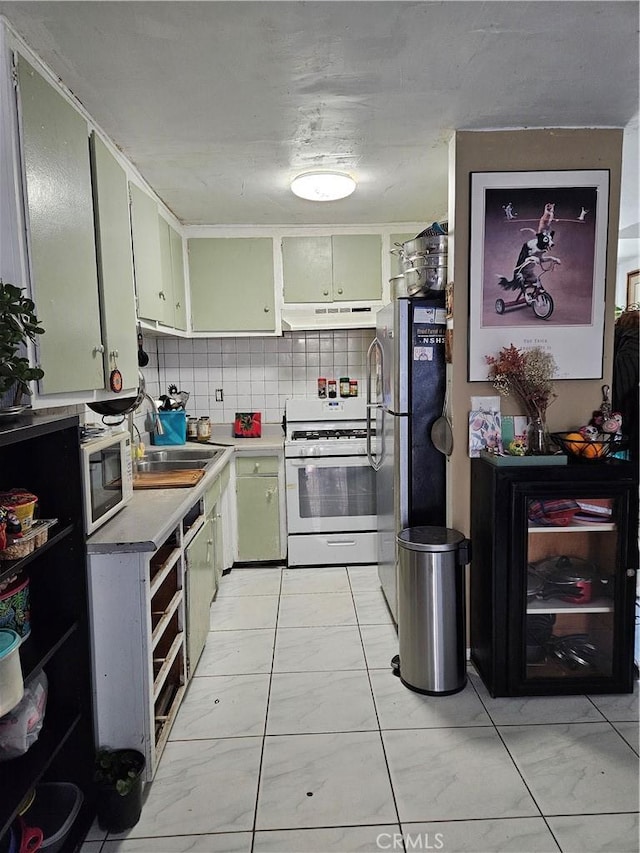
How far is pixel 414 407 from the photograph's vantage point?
2.64 m

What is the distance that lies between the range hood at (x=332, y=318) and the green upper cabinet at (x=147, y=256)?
→ 94 cm

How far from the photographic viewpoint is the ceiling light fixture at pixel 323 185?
9.18 feet

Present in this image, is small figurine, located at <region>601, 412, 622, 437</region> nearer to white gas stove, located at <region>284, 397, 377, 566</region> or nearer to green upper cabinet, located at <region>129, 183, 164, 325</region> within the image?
white gas stove, located at <region>284, 397, 377, 566</region>

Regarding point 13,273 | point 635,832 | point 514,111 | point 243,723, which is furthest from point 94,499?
point 514,111

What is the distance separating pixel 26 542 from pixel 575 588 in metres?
2.10

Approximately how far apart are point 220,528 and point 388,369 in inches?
57.4

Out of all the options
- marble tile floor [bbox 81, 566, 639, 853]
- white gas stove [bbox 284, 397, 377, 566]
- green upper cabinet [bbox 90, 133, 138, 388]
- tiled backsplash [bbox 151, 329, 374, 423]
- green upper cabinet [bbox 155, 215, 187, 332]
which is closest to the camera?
marble tile floor [bbox 81, 566, 639, 853]

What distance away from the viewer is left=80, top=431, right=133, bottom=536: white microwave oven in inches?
69.1

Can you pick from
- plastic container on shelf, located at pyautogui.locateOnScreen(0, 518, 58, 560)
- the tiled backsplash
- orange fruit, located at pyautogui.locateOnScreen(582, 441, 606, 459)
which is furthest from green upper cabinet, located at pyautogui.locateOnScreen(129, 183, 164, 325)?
orange fruit, located at pyautogui.locateOnScreen(582, 441, 606, 459)

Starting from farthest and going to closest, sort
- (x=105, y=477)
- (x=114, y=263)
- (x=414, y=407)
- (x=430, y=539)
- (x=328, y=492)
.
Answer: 1. (x=328, y=492)
2. (x=414, y=407)
3. (x=430, y=539)
4. (x=114, y=263)
5. (x=105, y=477)

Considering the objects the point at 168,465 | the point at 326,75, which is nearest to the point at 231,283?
the point at 168,465

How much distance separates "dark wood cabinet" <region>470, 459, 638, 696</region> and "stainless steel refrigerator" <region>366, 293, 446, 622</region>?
0.96 ft

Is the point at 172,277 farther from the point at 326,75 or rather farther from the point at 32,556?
the point at 32,556

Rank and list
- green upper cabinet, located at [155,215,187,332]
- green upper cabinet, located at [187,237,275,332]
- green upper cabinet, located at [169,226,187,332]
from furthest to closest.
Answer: green upper cabinet, located at [187,237,275,332] → green upper cabinet, located at [169,226,187,332] → green upper cabinet, located at [155,215,187,332]
